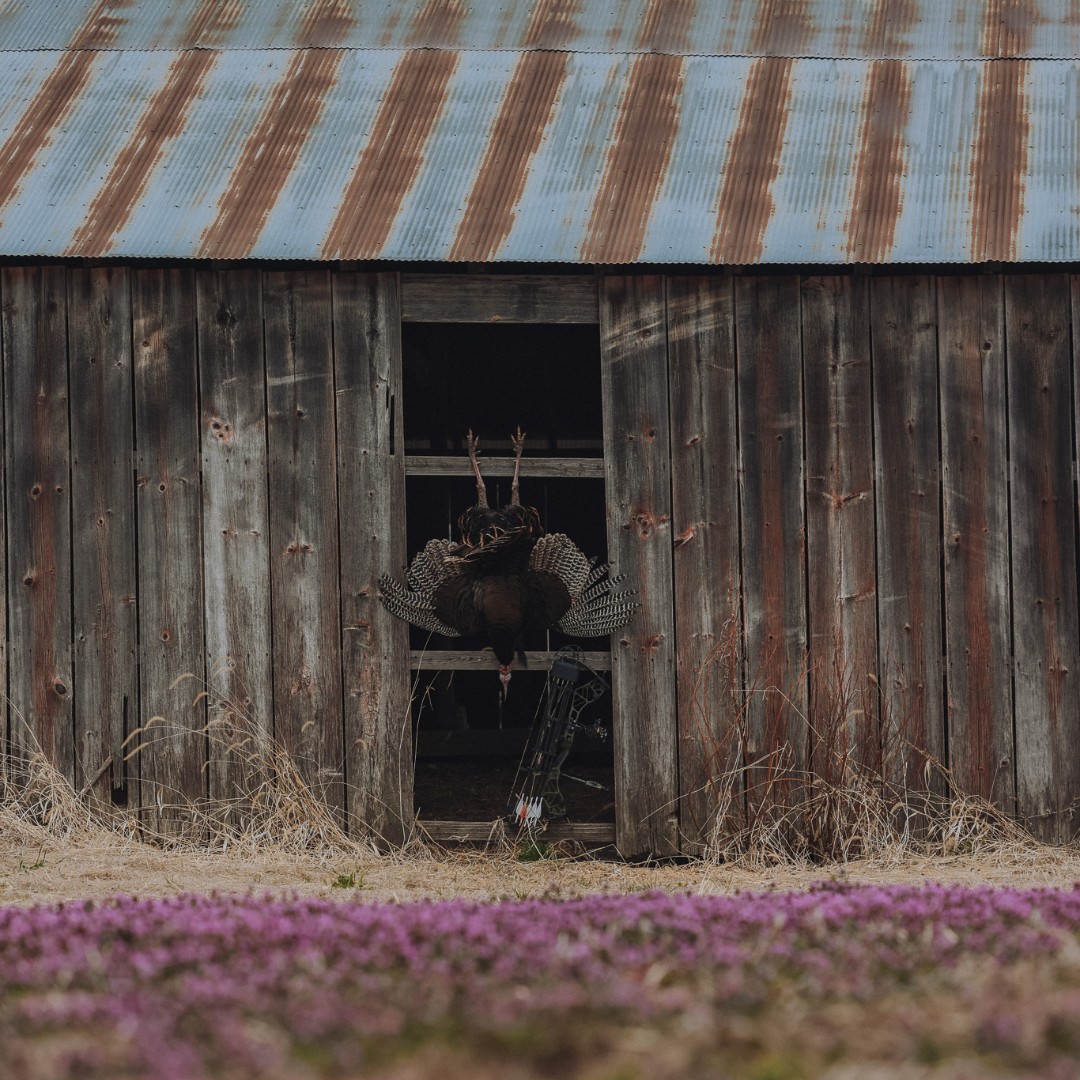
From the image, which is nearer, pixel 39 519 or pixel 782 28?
pixel 39 519

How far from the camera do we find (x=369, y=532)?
7.53 metres

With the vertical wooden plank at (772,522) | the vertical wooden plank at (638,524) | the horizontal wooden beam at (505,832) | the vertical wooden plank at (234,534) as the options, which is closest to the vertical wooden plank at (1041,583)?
the vertical wooden plank at (772,522)

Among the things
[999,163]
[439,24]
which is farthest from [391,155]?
[999,163]

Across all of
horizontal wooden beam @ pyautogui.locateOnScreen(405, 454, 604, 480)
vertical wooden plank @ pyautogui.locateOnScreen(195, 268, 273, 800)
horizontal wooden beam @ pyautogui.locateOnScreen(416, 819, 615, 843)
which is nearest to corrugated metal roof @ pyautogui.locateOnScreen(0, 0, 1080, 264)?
vertical wooden plank @ pyautogui.locateOnScreen(195, 268, 273, 800)

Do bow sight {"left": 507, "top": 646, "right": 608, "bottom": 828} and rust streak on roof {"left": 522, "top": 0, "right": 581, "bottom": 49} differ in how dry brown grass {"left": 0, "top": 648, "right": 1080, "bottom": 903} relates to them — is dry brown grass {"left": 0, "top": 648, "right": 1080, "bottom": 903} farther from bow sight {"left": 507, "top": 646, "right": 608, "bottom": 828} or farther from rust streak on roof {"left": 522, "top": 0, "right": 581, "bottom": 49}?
rust streak on roof {"left": 522, "top": 0, "right": 581, "bottom": 49}

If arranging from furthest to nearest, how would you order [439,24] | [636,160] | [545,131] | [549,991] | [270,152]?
1. [439,24]
2. [545,131]
3. [270,152]
4. [636,160]
5. [549,991]

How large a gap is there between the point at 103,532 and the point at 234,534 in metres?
0.64

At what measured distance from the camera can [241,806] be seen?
7527mm

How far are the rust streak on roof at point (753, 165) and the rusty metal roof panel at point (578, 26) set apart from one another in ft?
1.27

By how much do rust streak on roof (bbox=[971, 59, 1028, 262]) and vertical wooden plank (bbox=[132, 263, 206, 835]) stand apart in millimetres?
3826

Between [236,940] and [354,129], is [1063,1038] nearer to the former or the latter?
[236,940]

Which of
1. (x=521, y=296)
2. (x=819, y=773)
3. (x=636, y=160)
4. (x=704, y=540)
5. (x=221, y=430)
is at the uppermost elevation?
(x=636, y=160)

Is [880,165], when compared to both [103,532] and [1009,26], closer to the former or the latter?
[1009,26]

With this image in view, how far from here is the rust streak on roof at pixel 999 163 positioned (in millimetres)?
7285
